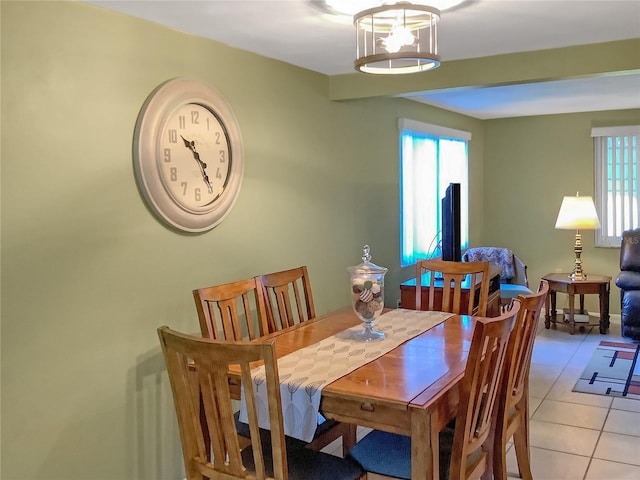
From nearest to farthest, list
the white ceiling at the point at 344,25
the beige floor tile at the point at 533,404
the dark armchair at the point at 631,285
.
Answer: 1. the white ceiling at the point at 344,25
2. the beige floor tile at the point at 533,404
3. the dark armchair at the point at 631,285

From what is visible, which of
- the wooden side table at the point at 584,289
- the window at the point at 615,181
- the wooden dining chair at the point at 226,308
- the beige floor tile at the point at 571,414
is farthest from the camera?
the window at the point at 615,181

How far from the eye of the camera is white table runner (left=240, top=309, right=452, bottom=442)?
6.86 ft

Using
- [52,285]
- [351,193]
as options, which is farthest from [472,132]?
[52,285]

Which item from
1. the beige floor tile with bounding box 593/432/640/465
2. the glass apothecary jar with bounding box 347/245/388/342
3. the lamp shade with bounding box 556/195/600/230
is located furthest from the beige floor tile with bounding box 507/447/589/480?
the lamp shade with bounding box 556/195/600/230

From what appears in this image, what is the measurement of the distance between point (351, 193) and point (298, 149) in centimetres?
79

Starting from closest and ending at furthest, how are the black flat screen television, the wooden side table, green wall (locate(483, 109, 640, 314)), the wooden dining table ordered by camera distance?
1. the wooden dining table
2. the black flat screen television
3. the wooden side table
4. green wall (locate(483, 109, 640, 314))

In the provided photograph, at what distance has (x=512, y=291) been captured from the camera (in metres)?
5.75

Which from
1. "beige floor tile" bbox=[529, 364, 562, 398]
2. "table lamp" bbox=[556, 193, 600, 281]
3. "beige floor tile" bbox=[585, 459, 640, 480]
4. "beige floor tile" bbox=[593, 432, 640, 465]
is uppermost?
"table lamp" bbox=[556, 193, 600, 281]

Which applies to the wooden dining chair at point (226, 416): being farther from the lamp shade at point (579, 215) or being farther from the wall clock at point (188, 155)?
the lamp shade at point (579, 215)

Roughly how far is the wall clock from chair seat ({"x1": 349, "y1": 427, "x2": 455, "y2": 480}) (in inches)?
51.3

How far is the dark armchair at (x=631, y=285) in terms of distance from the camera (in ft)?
17.6

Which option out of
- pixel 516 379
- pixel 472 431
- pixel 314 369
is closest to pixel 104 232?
pixel 314 369

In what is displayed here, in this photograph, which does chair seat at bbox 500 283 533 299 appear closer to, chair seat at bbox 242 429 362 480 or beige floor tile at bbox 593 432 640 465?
beige floor tile at bbox 593 432 640 465

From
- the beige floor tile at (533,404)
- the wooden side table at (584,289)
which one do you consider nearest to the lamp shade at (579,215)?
the wooden side table at (584,289)
